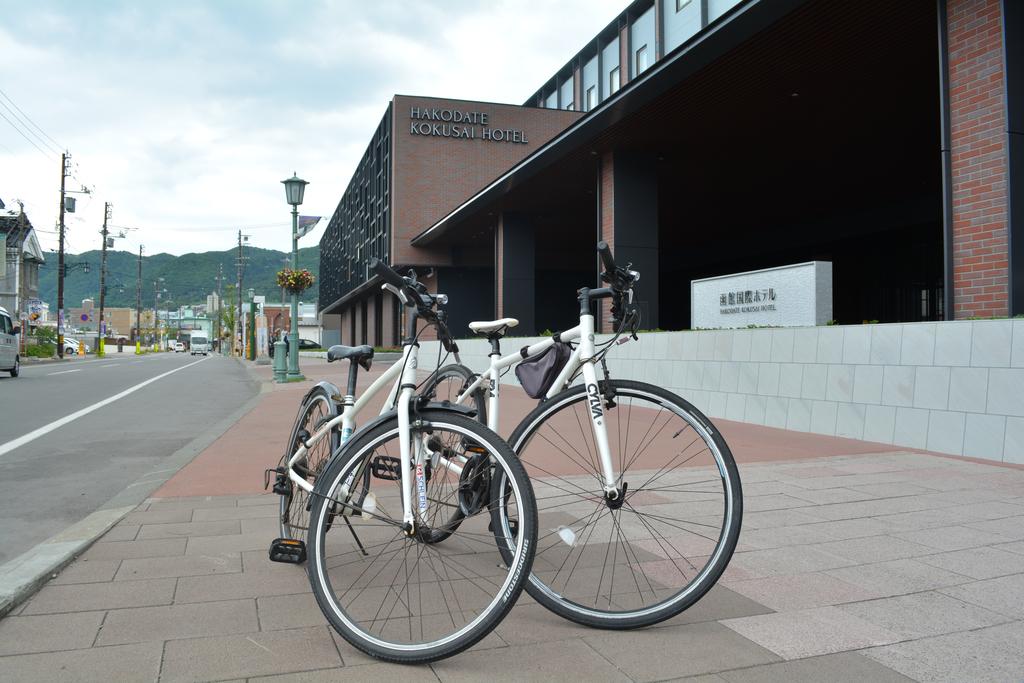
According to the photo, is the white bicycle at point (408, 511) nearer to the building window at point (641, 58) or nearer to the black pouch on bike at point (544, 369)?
the black pouch on bike at point (544, 369)

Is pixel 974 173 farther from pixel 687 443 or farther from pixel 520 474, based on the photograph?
pixel 520 474

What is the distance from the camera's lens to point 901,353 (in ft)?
24.7

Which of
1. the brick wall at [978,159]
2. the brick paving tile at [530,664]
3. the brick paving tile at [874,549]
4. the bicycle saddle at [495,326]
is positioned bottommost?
the brick paving tile at [530,664]

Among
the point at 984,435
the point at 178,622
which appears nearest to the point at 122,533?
the point at 178,622

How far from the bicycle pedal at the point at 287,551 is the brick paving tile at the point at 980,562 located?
290 cm

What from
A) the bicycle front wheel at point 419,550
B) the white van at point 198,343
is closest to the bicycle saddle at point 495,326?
the bicycle front wheel at point 419,550

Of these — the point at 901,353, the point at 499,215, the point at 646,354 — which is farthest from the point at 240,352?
the point at 901,353

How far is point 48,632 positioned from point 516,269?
67.9 feet

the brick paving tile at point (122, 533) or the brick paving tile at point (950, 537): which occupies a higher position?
the brick paving tile at point (950, 537)

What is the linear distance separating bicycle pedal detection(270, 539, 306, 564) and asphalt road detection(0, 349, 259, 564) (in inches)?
63.1

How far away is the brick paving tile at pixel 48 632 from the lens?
2.53m

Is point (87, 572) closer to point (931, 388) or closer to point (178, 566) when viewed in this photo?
point (178, 566)

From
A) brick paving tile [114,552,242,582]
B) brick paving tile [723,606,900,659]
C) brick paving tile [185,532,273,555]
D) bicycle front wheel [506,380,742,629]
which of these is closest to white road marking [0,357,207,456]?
brick paving tile [185,532,273,555]

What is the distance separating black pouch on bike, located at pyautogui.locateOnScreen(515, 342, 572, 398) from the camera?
2883mm
